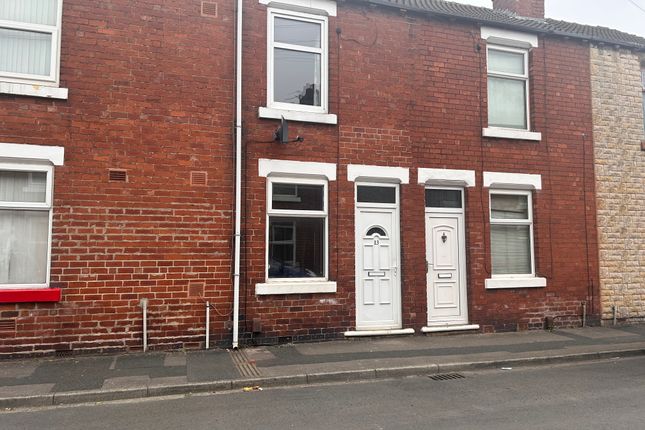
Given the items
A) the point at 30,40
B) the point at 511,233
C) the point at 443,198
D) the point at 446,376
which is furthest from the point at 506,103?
the point at 30,40

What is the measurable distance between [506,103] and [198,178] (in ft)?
21.9

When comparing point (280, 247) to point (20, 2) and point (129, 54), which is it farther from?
point (20, 2)

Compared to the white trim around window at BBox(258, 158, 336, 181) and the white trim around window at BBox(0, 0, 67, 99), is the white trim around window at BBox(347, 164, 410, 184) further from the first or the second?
the white trim around window at BBox(0, 0, 67, 99)

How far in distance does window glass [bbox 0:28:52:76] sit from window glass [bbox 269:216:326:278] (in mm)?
4353

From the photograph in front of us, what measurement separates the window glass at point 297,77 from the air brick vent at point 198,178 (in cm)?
195

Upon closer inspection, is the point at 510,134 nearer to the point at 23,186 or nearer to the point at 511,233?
the point at 511,233

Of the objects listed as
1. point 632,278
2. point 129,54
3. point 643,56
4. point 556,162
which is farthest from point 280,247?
point 643,56

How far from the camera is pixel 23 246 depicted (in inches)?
307

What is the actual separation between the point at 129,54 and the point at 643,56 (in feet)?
36.6

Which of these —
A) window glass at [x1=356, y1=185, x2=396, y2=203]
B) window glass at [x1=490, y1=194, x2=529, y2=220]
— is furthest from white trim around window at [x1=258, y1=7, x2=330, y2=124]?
window glass at [x1=490, y1=194, x2=529, y2=220]

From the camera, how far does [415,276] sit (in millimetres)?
9609

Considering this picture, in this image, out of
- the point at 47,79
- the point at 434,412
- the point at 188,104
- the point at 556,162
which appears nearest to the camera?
the point at 434,412

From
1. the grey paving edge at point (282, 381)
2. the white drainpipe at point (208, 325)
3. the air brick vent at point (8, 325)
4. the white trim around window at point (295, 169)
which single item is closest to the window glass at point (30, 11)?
the white trim around window at point (295, 169)

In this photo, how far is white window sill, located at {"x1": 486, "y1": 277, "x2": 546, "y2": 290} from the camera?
10031mm
